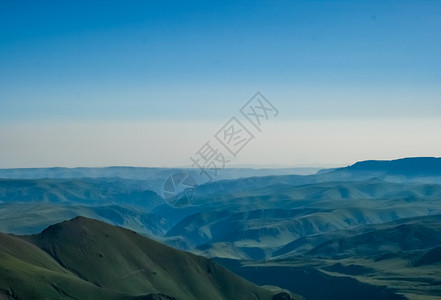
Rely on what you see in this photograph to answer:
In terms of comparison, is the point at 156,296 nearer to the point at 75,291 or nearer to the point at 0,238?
the point at 75,291

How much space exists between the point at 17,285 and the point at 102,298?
82.7ft

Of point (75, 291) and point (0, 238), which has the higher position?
point (0, 238)

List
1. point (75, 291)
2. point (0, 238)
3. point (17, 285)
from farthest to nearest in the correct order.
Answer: point (0, 238), point (75, 291), point (17, 285)

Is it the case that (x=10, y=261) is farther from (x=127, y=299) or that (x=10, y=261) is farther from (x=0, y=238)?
(x=127, y=299)

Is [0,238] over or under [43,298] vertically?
over

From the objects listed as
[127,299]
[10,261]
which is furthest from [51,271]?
[127,299]

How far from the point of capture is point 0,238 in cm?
19475

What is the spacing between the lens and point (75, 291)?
6841 inches

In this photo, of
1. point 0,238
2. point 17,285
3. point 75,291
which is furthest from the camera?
point 0,238

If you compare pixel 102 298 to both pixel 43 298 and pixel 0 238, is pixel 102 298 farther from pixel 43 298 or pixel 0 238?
pixel 0 238

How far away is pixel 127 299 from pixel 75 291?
15644mm

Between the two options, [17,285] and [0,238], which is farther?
[0,238]

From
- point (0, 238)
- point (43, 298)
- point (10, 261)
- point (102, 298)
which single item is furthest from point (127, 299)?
point (0, 238)

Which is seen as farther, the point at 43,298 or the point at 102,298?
the point at 102,298
